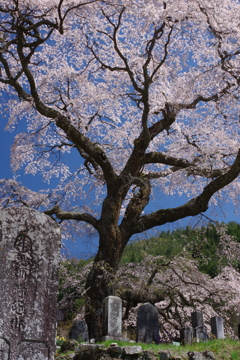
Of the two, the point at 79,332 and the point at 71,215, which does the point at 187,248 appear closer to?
the point at 71,215

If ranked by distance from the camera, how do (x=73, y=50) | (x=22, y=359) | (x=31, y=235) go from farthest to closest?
1. (x=73, y=50)
2. (x=31, y=235)
3. (x=22, y=359)

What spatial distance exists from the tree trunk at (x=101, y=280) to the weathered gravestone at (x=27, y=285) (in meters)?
4.97

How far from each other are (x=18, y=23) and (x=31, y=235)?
7922 mm

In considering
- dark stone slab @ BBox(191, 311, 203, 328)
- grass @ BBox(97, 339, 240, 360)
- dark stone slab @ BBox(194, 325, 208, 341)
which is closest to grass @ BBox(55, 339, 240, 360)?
grass @ BBox(97, 339, 240, 360)

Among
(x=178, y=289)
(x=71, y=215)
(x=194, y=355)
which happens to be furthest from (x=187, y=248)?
(x=194, y=355)

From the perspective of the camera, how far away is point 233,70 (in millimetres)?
10516

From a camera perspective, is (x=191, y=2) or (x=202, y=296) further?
(x=202, y=296)

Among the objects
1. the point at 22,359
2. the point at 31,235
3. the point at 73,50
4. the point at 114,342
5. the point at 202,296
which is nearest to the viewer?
the point at 22,359

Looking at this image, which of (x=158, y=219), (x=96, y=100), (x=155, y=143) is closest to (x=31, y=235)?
(x=158, y=219)

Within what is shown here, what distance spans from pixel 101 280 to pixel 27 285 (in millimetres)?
5675

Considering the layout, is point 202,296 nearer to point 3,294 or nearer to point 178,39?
point 178,39

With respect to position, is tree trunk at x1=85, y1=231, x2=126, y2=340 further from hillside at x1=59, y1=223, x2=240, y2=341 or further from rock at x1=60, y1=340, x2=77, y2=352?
rock at x1=60, y1=340, x2=77, y2=352

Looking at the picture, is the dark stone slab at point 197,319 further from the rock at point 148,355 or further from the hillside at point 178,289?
the rock at point 148,355

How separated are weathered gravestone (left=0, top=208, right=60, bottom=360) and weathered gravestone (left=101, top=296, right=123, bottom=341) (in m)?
3.72
